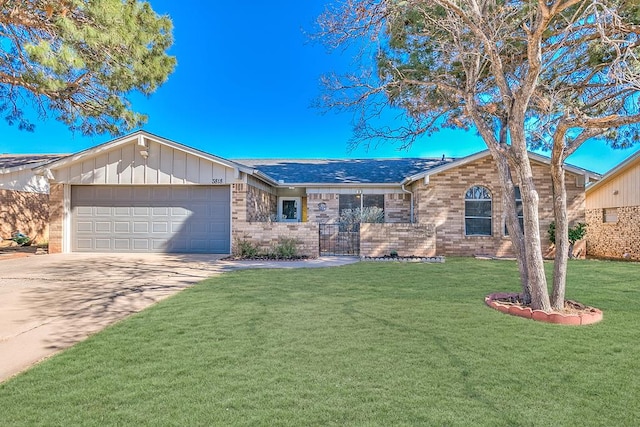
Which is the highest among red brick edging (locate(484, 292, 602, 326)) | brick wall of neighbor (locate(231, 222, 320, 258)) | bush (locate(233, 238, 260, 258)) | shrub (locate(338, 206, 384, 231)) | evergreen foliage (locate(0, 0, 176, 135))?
evergreen foliage (locate(0, 0, 176, 135))

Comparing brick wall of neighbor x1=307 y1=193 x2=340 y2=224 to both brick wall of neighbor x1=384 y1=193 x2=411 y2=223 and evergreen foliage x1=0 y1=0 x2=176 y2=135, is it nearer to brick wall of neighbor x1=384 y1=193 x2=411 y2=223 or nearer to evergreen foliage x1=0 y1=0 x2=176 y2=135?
brick wall of neighbor x1=384 y1=193 x2=411 y2=223

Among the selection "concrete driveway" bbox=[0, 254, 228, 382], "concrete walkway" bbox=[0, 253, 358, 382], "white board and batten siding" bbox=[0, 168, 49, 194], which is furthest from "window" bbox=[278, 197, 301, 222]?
"white board and batten siding" bbox=[0, 168, 49, 194]

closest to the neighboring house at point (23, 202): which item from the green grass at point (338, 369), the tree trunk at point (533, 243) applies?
the green grass at point (338, 369)

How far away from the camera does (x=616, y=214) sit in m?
13.6

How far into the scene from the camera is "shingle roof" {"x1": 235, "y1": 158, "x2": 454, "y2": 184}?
1531 cm

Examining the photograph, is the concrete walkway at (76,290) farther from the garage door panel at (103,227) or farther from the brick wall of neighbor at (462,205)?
the brick wall of neighbor at (462,205)

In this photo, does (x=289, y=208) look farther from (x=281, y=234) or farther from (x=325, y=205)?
(x=281, y=234)

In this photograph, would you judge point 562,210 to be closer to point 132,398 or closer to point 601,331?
point 601,331

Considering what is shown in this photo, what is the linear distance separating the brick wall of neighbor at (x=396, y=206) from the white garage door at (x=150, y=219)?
6768mm

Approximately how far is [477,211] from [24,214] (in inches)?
770

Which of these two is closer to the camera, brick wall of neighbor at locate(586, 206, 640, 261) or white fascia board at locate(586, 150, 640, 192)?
white fascia board at locate(586, 150, 640, 192)

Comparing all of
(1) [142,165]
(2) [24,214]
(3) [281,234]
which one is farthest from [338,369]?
(2) [24,214]

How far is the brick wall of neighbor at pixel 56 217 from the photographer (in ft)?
41.4

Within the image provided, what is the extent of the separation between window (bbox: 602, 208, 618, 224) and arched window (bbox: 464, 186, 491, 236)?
532cm
